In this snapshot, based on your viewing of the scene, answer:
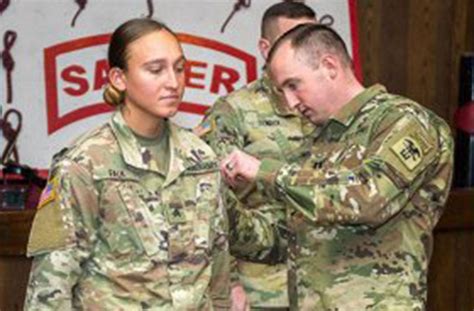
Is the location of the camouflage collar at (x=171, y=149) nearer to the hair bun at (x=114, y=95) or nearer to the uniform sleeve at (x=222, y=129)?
the hair bun at (x=114, y=95)

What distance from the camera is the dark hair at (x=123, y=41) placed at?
369 centimetres

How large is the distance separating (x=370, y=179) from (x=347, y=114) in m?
0.25

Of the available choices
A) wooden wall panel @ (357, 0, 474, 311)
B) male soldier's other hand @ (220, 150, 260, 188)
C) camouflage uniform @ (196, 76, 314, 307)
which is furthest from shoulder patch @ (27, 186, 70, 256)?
wooden wall panel @ (357, 0, 474, 311)

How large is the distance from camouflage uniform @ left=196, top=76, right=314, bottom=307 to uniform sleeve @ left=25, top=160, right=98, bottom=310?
907mm

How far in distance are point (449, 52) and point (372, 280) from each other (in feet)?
10.2

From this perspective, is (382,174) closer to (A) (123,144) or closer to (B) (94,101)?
(A) (123,144)

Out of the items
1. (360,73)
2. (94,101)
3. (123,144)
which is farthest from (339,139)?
(360,73)

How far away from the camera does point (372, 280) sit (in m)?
3.77

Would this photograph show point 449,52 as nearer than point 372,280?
No

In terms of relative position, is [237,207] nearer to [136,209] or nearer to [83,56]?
[136,209]

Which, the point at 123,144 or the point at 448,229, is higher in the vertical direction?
the point at 123,144

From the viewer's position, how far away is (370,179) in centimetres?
363

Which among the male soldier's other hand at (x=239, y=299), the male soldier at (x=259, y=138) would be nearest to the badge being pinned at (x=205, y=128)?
the male soldier at (x=259, y=138)

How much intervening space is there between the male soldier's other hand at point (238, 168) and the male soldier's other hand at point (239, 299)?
0.55 meters
